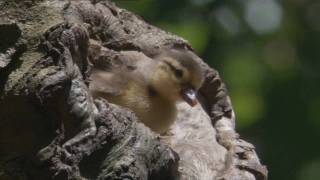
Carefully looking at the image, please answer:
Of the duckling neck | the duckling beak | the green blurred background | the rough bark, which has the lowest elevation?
the green blurred background

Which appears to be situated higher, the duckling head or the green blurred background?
the duckling head

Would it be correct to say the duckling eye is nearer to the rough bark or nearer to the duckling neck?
the duckling neck

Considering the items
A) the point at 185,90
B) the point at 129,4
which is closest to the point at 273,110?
the point at 129,4

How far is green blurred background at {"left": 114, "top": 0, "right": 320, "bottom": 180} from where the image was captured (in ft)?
23.4

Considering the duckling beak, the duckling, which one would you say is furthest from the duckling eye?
the duckling beak

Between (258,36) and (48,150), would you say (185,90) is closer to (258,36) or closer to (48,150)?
(48,150)

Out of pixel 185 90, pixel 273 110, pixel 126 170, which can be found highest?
pixel 126 170

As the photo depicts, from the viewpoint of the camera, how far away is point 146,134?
3.68 m

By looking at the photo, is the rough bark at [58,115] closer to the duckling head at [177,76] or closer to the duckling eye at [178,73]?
the duckling head at [177,76]

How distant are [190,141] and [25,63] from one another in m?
1.38

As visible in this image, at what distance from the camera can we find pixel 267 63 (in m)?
7.55

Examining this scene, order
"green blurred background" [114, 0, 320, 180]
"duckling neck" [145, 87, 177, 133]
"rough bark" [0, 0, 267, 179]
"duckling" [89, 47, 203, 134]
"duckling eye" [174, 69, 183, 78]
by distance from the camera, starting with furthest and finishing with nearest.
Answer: "green blurred background" [114, 0, 320, 180], "duckling eye" [174, 69, 183, 78], "duckling neck" [145, 87, 177, 133], "duckling" [89, 47, 203, 134], "rough bark" [0, 0, 267, 179]

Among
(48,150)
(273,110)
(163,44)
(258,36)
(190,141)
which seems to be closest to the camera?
(48,150)

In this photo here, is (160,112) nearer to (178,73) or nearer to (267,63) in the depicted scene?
(178,73)
